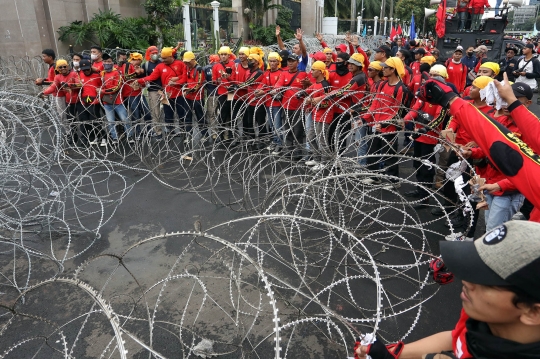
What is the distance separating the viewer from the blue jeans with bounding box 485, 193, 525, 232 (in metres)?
3.90

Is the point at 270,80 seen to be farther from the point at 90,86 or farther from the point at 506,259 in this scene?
the point at 506,259

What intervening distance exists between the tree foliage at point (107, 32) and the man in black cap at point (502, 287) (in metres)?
17.4

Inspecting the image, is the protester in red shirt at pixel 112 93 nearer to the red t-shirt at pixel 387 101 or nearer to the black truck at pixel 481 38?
the red t-shirt at pixel 387 101

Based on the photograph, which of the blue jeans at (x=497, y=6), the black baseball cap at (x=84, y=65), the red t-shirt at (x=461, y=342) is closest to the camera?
the red t-shirt at (x=461, y=342)

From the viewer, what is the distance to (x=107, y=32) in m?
16.3

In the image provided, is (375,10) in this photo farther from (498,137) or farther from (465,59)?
(498,137)

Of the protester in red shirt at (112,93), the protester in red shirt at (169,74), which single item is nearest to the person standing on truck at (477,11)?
the protester in red shirt at (169,74)

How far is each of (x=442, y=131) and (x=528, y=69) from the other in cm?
923

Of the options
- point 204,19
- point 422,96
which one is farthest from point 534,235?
point 204,19

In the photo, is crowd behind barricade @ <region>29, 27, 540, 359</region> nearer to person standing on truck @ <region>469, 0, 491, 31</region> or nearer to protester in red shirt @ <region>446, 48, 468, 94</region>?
protester in red shirt @ <region>446, 48, 468, 94</region>

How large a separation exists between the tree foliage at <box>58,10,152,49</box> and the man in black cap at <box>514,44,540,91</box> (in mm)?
14316

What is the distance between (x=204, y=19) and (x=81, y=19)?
29.1 ft

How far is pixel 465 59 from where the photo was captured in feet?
40.2

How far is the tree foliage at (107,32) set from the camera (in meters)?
16.0
